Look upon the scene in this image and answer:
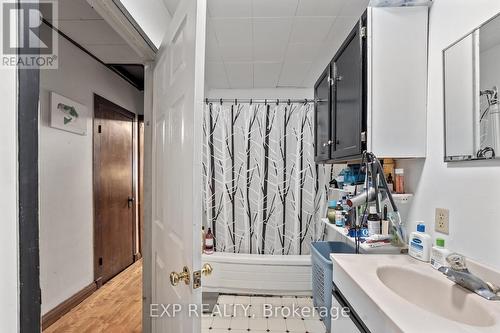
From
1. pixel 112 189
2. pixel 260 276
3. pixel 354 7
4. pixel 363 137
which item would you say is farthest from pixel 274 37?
pixel 112 189

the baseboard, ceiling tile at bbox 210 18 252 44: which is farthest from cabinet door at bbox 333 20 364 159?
the baseboard

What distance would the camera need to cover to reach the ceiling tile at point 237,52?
7.07 feet

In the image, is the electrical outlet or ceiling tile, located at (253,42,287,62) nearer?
the electrical outlet

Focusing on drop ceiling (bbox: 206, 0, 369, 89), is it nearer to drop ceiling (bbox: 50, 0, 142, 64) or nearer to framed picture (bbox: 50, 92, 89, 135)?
drop ceiling (bbox: 50, 0, 142, 64)

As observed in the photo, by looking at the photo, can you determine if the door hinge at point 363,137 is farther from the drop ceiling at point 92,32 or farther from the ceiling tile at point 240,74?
the drop ceiling at point 92,32

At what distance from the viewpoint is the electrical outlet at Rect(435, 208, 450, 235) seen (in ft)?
3.94

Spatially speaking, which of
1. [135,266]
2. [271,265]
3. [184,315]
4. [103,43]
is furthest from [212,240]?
[103,43]

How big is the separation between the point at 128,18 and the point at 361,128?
1302 millimetres

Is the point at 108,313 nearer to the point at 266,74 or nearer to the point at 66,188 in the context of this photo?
the point at 66,188

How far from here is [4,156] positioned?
60 centimetres

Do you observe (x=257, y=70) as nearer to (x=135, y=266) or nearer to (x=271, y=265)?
(x=271, y=265)

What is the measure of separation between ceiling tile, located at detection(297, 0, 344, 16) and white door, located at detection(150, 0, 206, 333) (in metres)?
0.92

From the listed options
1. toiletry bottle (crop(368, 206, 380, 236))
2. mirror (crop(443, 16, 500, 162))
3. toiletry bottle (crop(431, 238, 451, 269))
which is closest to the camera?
mirror (crop(443, 16, 500, 162))

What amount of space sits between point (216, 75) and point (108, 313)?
8.11 feet
